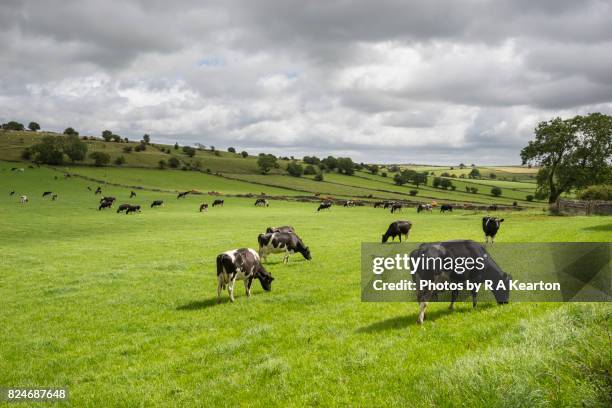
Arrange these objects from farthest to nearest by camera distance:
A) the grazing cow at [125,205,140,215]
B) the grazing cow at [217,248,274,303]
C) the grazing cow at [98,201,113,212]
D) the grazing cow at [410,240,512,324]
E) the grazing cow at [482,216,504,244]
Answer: the grazing cow at [98,201,113,212], the grazing cow at [125,205,140,215], the grazing cow at [482,216,504,244], the grazing cow at [217,248,274,303], the grazing cow at [410,240,512,324]

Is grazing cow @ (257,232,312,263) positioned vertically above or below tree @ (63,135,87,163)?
below

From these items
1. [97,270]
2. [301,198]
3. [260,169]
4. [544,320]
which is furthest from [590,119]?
[260,169]

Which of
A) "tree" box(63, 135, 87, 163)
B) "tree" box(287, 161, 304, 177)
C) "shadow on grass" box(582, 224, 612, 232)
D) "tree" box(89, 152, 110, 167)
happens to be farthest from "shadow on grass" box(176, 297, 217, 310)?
"tree" box(287, 161, 304, 177)

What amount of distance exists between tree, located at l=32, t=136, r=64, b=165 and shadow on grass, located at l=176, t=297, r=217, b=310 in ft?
398

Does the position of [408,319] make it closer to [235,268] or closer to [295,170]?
[235,268]

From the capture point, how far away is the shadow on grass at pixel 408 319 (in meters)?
10.4

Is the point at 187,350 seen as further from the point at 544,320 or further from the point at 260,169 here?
the point at 260,169

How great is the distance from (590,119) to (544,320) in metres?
61.8

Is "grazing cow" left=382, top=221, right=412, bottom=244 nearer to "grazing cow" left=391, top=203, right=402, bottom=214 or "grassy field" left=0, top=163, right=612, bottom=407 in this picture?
"grassy field" left=0, top=163, right=612, bottom=407

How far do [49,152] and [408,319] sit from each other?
12926cm

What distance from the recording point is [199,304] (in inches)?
589

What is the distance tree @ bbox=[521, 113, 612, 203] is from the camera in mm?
56812

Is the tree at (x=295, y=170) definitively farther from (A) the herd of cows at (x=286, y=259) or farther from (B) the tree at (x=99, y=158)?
(A) the herd of cows at (x=286, y=259)

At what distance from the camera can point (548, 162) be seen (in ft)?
196
